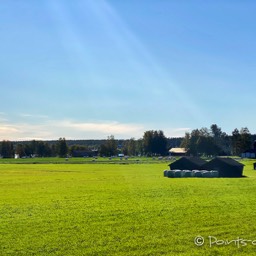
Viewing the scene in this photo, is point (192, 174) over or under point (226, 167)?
under

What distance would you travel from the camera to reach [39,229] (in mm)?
24062

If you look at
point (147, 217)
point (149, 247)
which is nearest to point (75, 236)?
point (149, 247)

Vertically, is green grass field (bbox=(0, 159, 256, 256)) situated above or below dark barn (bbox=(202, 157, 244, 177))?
below

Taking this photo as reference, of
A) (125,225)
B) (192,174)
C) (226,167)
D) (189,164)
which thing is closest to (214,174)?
(192,174)

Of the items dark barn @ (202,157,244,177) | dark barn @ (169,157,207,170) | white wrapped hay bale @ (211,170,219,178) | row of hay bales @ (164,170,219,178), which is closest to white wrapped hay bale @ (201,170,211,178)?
row of hay bales @ (164,170,219,178)

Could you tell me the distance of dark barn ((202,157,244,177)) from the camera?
3071 inches

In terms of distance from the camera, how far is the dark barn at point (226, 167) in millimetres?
78000

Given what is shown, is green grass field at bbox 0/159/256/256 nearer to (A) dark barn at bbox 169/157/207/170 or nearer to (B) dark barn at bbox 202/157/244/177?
(B) dark barn at bbox 202/157/244/177

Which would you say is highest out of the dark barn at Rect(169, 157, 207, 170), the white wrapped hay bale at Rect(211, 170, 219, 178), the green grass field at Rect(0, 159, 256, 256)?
the dark barn at Rect(169, 157, 207, 170)

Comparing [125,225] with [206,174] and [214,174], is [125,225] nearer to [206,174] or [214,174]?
[206,174]

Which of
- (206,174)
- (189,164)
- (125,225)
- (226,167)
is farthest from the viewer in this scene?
(189,164)

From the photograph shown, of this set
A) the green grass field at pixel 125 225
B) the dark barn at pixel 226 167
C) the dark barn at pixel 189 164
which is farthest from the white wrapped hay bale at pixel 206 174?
the green grass field at pixel 125 225

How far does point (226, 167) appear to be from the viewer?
3118 inches

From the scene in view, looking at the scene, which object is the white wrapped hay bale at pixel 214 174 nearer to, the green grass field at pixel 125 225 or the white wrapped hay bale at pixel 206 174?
the white wrapped hay bale at pixel 206 174
